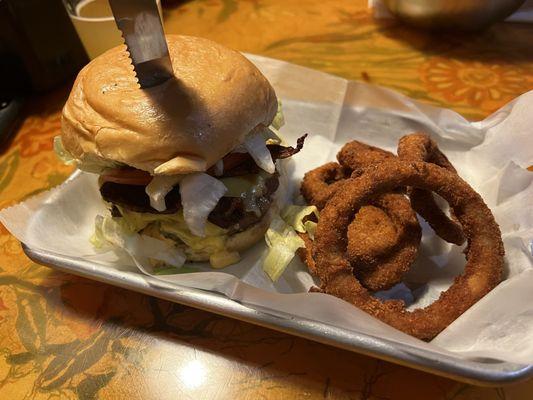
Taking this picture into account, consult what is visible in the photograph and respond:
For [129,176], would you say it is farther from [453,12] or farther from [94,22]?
[453,12]

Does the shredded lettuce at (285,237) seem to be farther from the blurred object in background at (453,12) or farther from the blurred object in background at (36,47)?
the blurred object in background at (36,47)

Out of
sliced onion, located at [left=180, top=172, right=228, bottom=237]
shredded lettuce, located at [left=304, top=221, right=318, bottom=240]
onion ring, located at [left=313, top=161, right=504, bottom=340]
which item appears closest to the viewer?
onion ring, located at [left=313, top=161, right=504, bottom=340]

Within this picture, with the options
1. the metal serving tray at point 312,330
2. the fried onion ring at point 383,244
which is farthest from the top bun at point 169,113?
the fried onion ring at point 383,244

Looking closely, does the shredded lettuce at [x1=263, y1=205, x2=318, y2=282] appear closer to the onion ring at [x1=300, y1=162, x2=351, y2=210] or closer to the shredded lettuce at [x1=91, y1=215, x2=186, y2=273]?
the onion ring at [x1=300, y1=162, x2=351, y2=210]

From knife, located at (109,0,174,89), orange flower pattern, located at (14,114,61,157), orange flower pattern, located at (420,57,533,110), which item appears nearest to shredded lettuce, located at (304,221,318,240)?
knife, located at (109,0,174,89)

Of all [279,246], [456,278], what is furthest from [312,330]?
[456,278]

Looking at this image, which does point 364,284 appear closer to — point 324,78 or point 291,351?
point 291,351
